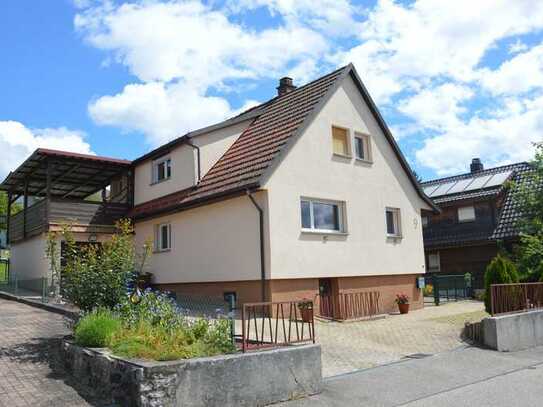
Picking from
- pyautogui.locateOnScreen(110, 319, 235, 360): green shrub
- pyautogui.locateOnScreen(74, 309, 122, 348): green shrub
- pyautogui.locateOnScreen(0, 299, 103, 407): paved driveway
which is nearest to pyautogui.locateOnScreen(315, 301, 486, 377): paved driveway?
pyautogui.locateOnScreen(110, 319, 235, 360): green shrub

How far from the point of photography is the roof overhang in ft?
66.5

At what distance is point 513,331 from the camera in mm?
12016

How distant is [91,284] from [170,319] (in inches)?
67.0

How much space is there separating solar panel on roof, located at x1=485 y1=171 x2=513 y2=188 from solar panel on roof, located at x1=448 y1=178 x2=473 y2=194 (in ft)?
4.83

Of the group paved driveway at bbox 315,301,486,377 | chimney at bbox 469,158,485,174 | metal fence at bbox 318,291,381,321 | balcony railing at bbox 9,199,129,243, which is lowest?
paved driveway at bbox 315,301,486,377

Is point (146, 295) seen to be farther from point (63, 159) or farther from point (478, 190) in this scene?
point (478, 190)

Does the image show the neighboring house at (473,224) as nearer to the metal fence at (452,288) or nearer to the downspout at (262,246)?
the metal fence at (452,288)

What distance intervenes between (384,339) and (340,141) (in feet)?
26.4

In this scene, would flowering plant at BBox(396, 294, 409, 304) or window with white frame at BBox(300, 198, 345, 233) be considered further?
flowering plant at BBox(396, 294, 409, 304)

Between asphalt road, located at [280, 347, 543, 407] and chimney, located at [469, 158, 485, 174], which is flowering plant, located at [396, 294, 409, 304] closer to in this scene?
asphalt road, located at [280, 347, 543, 407]

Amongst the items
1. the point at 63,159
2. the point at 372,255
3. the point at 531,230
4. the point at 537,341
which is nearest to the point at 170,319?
the point at 537,341

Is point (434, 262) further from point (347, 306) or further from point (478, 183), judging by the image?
point (347, 306)

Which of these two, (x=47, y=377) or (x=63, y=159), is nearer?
(x=47, y=377)

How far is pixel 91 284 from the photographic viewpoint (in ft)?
30.8
